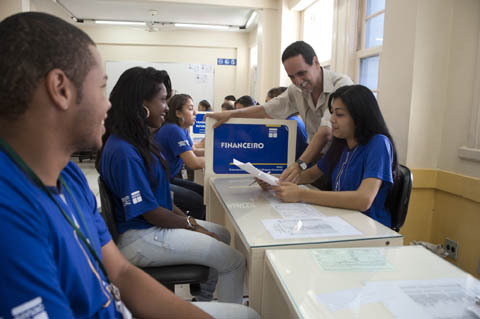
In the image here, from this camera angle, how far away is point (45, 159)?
0.56 m

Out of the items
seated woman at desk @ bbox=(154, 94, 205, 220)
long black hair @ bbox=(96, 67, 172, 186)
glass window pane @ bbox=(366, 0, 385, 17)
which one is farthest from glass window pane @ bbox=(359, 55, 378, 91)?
long black hair @ bbox=(96, 67, 172, 186)

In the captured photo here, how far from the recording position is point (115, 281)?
0.84 metres

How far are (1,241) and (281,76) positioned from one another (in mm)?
4688

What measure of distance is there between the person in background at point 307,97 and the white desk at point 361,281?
2.70 feet

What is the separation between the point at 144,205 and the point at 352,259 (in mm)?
786

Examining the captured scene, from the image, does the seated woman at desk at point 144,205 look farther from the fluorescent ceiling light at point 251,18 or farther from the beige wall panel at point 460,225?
the fluorescent ceiling light at point 251,18

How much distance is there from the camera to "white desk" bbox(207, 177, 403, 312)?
1027 mm

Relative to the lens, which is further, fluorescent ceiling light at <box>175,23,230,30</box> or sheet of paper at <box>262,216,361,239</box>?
fluorescent ceiling light at <box>175,23,230,30</box>

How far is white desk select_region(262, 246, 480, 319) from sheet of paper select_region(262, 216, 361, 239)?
126 mm

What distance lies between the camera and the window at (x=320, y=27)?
3.94m

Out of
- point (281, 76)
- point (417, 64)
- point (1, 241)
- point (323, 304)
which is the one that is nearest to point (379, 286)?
point (323, 304)

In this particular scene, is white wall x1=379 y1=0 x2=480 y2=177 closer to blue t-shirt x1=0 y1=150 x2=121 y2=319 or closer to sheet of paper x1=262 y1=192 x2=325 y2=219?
sheet of paper x1=262 y1=192 x2=325 y2=219

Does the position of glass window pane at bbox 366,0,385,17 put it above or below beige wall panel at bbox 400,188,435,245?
above

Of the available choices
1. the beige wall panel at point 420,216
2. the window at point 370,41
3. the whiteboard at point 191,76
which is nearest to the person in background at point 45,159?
the beige wall panel at point 420,216
